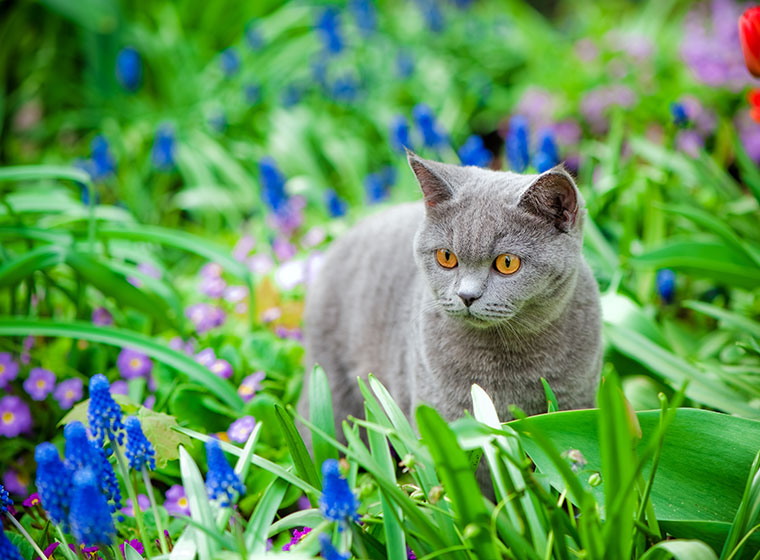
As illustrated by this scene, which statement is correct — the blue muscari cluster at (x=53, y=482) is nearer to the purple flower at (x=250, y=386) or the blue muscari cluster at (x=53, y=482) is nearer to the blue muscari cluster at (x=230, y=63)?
the purple flower at (x=250, y=386)

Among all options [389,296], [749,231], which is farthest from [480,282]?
[749,231]

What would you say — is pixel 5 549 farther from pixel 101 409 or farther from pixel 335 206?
pixel 335 206

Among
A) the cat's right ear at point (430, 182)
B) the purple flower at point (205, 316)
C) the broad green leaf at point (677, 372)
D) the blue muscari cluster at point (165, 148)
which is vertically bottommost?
the broad green leaf at point (677, 372)

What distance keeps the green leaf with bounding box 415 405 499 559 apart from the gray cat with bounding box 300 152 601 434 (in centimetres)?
36

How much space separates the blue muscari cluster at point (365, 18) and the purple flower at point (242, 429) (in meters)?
3.46

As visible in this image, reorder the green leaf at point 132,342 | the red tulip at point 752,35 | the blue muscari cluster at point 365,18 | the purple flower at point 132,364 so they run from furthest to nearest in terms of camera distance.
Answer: the blue muscari cluster at point 365,18
the purple flower at point 132,364
the green leaf at point 132,342
the red tulip at point 752,35

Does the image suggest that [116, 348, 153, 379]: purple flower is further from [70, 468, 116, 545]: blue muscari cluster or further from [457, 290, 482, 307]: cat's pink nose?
[457, 290, 482, 307]: cat's pink nose

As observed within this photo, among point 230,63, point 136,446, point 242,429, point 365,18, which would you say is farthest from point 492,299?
point 365,18

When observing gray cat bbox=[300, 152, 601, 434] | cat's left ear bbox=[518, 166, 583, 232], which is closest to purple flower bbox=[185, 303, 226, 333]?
gray cat bbox=[300, 152, 601, 434]

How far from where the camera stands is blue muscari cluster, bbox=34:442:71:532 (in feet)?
3.83

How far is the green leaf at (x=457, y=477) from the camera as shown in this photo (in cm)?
125

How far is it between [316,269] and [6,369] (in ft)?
3.98

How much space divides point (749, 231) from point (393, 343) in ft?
5.73

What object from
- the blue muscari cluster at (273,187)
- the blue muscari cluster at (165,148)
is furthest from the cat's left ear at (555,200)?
the blue muscari cluster at (165,148)
